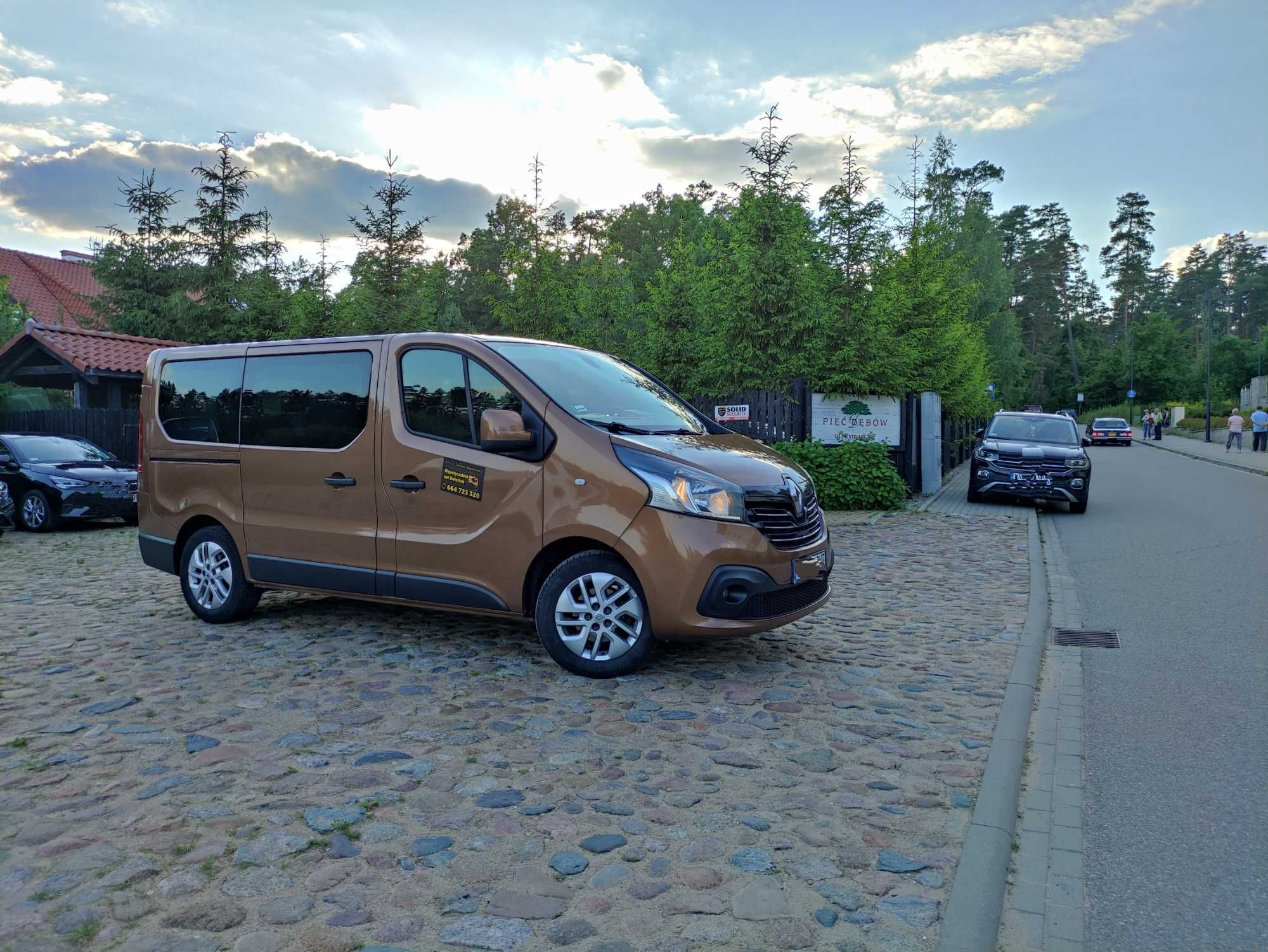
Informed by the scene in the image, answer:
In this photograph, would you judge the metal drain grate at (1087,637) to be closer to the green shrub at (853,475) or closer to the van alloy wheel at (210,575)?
the van alloy wheel at (210,575)

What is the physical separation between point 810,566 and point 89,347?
21.3 m

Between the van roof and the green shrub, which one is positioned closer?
the van roof

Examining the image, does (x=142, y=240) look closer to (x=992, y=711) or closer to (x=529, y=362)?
(x=529, y=362)

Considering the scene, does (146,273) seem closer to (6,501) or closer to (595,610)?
(6,501)

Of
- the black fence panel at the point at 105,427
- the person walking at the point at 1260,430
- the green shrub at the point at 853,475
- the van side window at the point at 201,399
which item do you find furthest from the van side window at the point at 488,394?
the person walking at the point at 1260,430

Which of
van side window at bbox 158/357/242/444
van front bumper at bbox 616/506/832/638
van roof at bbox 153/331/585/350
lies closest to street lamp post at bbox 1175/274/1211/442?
van roof at bbox 153/331/585/350

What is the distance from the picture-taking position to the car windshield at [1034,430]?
1647cm

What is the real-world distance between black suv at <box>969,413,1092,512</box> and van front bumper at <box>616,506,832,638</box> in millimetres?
11780

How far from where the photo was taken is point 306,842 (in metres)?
3.41

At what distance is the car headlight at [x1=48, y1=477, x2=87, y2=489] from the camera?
14.1 metres

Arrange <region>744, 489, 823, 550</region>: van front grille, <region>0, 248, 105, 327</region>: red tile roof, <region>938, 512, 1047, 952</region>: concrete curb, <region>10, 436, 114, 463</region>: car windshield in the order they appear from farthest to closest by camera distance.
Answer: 1. <region>0, 248, 105, 327</region>: red tile roof
2. <region>10, 436, 114, 463</region>: car windshield
3. <region>744, 489, 823, 550</region>: van front grille
4. <region>938, 512, 1047, 952</region>: concrete curb

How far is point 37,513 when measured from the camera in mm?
14297

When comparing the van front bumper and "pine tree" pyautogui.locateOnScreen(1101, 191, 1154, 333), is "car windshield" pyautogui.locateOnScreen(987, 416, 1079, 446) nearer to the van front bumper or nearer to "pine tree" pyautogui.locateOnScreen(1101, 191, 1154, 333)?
the van front bumper

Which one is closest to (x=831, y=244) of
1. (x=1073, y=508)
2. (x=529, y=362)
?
(x=1073, y=508)
